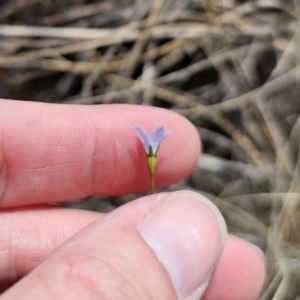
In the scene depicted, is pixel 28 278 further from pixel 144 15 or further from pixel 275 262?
pixel 144 15

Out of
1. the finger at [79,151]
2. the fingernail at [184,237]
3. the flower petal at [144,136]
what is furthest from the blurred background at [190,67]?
the fingernail at [184,237]

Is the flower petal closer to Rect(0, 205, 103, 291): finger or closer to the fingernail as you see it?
the fingernail

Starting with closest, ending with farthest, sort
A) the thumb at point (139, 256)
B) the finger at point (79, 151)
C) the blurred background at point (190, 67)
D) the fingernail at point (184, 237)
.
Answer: the thumb at point (139, 256) < the fingernail at point (184, 237) < the finger at point (79, 151) < the blurred background at point (190, 67)

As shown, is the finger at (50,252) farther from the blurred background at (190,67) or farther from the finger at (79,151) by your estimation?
the blurred background at (190,67)

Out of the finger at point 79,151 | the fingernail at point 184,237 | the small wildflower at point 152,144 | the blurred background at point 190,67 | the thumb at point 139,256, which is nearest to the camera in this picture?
the thumb at point 139,256

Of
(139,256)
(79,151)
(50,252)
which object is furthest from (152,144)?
(50,252)

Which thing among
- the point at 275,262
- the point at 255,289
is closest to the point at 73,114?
the point at 255,289

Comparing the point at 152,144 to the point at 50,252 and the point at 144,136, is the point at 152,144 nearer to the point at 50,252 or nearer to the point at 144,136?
the point at 144,136

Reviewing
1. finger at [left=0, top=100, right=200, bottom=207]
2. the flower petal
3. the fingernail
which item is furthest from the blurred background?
the fingernail
